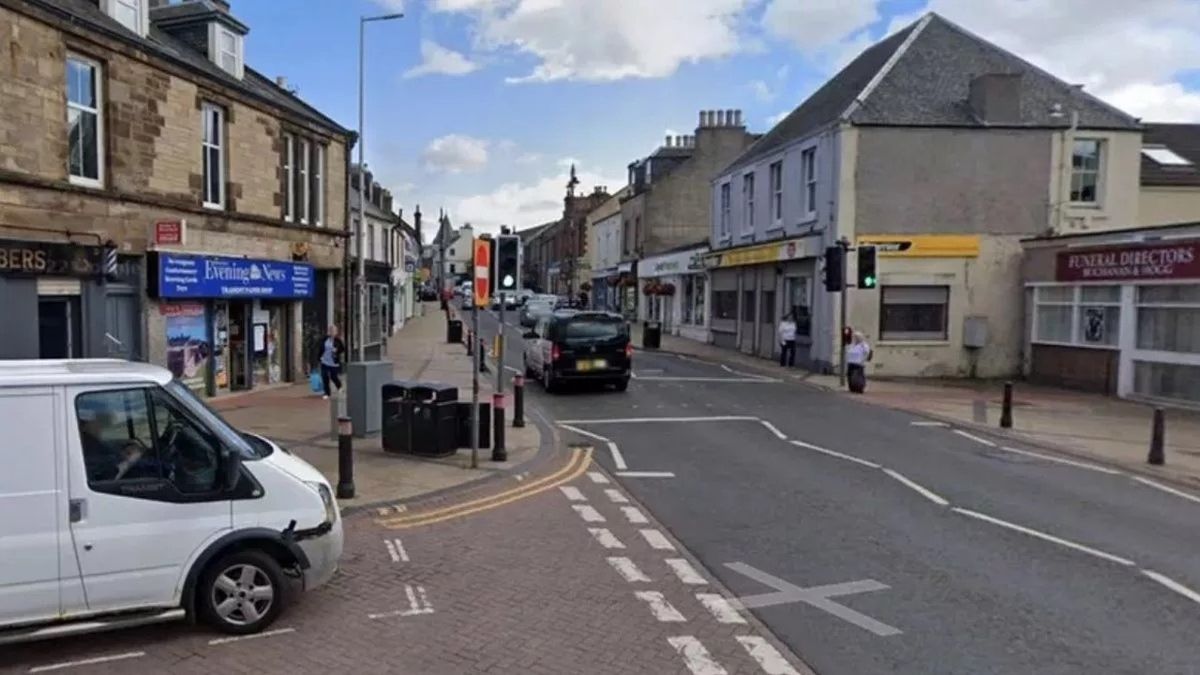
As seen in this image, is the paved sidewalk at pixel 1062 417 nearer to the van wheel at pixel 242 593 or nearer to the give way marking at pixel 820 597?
the give way marking at pixel 820 597

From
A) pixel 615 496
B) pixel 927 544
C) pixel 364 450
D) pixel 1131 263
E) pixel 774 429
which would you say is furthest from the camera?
pixel 1131 263

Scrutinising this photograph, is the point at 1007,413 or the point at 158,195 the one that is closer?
the point at 158,195

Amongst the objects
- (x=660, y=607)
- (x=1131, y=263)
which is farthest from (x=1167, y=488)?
(x=1131, y=263)

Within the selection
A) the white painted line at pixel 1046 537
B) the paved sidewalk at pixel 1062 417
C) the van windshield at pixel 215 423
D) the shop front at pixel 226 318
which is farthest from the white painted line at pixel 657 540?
the shop front at pixel 226 318

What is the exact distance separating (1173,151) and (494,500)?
108 feet

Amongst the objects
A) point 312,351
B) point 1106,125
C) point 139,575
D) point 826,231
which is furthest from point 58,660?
point 1106,125

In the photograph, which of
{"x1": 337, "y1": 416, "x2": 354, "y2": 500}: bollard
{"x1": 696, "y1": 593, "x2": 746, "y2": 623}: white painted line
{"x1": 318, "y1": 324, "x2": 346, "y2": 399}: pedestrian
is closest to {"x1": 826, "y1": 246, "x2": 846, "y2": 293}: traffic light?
{"x1": 318, "y1": 324, "x2": 346, "y2": 399}: pedestrian

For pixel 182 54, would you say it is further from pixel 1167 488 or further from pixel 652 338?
pixel 652 338

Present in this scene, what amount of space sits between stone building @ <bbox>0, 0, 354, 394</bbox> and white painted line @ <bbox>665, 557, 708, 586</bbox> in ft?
31.7

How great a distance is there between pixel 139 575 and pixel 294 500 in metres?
1.00

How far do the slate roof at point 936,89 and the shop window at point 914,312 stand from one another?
4.72 meters

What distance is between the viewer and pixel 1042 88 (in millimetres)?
25000

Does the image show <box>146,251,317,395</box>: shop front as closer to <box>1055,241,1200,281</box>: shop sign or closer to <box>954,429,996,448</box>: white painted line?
<box>954,429,996,448</box>: white painted line

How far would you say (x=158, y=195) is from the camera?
14359mm
